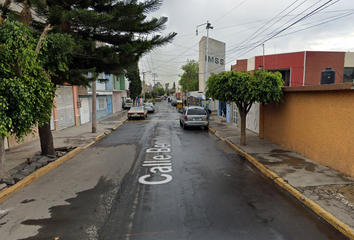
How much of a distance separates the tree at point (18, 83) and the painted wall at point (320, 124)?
309 inches

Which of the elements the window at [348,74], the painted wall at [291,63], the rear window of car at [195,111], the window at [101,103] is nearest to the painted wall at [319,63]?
the painted wall at [291,63]

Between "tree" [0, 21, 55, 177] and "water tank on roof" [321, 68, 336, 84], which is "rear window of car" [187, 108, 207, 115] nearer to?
"water tank on roof" [321, 68, 336, 84]

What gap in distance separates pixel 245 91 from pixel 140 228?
673cm

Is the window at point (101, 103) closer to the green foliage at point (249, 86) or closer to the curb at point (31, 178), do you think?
the curb at point (31, 178)

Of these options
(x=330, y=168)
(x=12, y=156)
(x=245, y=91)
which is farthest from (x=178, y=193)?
(x=12, y=156)

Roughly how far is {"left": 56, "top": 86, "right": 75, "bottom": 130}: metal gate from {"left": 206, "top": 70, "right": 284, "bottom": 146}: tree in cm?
1170

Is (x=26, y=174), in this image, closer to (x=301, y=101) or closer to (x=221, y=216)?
(x=221, y=216)

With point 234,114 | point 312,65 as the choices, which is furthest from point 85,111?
point 312,65

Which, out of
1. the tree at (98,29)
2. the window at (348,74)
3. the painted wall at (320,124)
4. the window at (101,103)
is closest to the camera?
the painted wall at (320,124)

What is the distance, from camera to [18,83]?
514 cm

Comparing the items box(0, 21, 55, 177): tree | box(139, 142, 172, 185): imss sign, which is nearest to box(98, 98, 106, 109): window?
box(139, 142, 172, 185): imss sign

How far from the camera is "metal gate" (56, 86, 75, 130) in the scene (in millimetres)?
16019

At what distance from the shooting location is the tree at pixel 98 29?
745cm

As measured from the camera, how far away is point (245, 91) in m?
8.95
